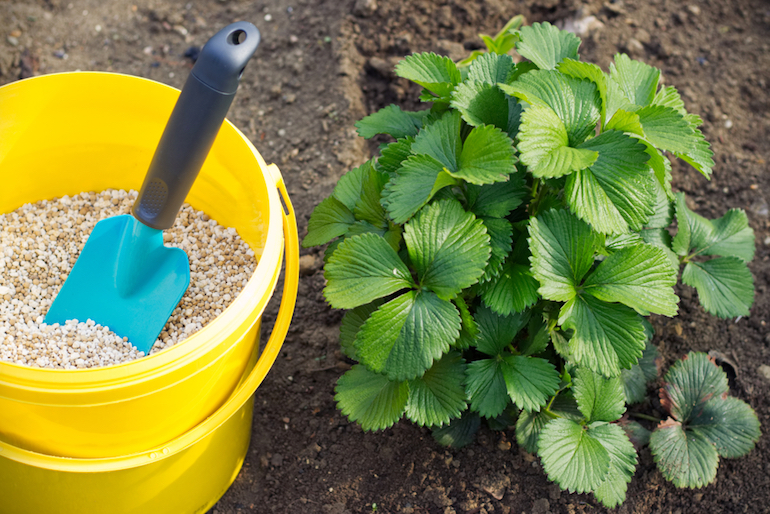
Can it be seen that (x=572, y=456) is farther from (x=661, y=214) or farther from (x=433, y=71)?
(x=433, y=71)

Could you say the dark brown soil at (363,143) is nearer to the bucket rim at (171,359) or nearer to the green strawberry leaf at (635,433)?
the green strawberry leaf at (635,433)

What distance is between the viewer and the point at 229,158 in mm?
1231

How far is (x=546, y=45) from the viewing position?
3.79 ft

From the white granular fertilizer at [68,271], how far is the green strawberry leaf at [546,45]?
27.3 inches

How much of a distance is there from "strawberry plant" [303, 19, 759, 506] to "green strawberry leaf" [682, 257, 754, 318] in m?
0.34

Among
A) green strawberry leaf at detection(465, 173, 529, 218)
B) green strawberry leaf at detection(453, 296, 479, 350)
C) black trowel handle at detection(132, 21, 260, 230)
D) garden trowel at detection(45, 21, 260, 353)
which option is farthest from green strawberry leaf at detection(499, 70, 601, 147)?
garden trowel at detection(45, 21, 260, 353)

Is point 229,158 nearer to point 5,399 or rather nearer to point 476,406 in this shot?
point 5,399

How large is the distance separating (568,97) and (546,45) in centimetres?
20

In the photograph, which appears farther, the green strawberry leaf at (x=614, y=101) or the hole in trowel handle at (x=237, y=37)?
the green strawberry leaf at (x=614, y=101)

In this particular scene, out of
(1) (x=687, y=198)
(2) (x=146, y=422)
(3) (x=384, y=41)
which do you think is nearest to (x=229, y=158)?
(2) (x=146, y=422)

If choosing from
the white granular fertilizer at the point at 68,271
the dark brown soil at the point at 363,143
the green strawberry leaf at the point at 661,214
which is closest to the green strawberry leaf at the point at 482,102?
the green strawberry leaf at the point at 661,214

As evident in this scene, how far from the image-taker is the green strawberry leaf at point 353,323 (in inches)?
46.9

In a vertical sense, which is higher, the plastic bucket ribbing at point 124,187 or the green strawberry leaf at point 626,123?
the green strawberry leaf at point 626,123

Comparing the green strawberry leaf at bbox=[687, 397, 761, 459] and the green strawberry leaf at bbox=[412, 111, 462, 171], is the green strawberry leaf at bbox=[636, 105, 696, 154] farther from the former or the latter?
the green strawberry leaf at bbox=[687, 397, 761, 459]
